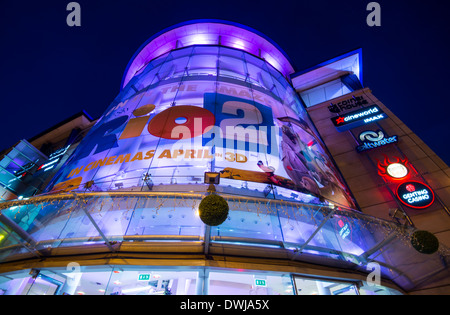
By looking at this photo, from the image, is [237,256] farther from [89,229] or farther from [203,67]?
[203,67]

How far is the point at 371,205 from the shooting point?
10.7 m

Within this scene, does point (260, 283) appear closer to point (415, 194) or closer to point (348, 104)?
point (415, 194)

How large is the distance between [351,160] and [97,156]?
1329 cm

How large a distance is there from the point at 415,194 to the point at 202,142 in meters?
10.0

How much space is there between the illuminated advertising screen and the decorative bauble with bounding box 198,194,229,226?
10.2 feet

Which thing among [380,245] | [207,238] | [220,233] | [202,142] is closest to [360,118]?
[380,245]

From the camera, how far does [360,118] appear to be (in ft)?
44.2

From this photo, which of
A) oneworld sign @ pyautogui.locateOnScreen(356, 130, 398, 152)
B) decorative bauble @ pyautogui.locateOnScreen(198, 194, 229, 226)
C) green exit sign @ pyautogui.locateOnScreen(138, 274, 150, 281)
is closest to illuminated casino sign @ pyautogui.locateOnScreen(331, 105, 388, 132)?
oneworld sign @ pyautogui.locateOnScreen(356, 130, 398, 152)

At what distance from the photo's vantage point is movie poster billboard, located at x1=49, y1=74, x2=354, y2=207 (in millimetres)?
8117

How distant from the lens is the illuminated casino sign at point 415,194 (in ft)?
32.3

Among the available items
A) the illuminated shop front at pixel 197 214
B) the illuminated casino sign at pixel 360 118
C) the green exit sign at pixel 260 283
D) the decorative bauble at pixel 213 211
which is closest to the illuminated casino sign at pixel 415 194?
the illuminated shop front at pixel 197 214
